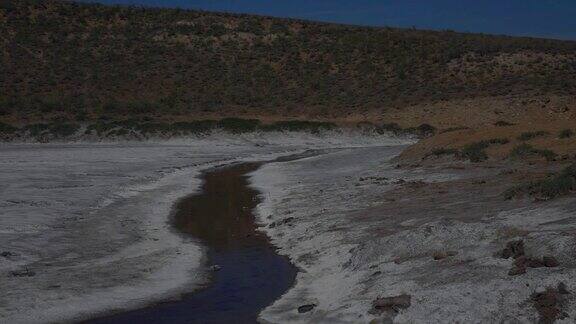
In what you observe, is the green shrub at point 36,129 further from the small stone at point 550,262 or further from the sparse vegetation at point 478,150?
the small stone at point 550,262

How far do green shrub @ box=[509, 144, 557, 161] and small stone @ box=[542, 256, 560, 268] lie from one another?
50.0 feet

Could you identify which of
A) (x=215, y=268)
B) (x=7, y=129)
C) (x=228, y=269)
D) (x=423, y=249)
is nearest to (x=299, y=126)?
(x=7, y=129)

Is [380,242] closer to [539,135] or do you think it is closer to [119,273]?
[119,273]

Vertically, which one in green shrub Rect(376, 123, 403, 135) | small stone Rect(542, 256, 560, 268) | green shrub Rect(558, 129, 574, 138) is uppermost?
small stone Rect(542, 256, 560, 268)

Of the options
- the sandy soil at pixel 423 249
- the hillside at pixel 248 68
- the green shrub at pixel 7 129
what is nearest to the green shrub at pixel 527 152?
the sandy soil at pixel 423 249

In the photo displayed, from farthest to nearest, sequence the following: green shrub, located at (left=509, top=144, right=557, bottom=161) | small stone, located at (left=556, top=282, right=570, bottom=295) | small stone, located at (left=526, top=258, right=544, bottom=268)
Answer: green shrub, located at (left=509, top=144, right=557, bottom=161), small stone, located at (left=526, top=258, right=544, bottom=268), small stone, located at (left=556, top=282, right=570, bottom=295)

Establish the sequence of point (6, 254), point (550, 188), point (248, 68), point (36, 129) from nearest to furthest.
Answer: point (6, 254) → point (550, 188) → point (36, 129) → point (248, 68)

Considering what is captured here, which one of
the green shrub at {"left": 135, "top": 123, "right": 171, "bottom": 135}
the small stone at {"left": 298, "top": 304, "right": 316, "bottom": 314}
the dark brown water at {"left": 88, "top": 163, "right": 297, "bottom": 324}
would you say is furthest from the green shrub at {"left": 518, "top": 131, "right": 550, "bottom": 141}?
the green shrub at {"left": 135, "top": 123, "right": 171, "bottom": 135}

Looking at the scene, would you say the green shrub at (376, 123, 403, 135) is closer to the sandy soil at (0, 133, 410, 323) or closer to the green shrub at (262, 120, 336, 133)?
the green shrub at (262, 120, 336, 133)

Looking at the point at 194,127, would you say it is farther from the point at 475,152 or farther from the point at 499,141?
the point at 475,152

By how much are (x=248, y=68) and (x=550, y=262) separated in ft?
236

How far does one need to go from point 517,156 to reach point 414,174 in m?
3.47

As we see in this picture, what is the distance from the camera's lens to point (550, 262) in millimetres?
9656

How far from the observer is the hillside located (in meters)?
64.3
